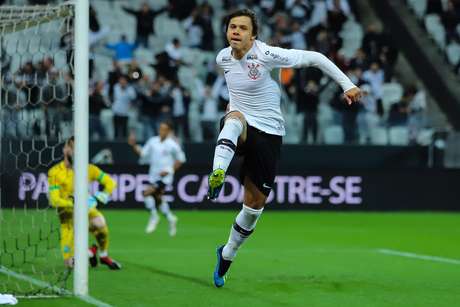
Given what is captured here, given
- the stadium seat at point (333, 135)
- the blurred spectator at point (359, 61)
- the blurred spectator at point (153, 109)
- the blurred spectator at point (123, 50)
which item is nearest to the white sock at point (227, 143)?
the blurred spectator at point (153, 109)

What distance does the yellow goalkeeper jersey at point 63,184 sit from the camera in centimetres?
1233

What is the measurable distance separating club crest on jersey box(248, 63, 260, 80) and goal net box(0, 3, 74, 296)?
1612 millimetres

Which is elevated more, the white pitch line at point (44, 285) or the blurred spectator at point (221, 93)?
the blurred spectator at point (221, 93)

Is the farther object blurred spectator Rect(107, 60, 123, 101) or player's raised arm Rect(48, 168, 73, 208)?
blurred spectator Rect(107, 60, 123, 101)

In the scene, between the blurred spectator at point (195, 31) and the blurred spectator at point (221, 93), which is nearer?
the blurred spectator at point (221, 93)

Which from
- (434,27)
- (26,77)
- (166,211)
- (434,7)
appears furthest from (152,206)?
(434,7)

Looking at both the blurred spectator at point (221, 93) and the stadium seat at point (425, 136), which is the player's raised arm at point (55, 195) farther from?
the stadium seat at point (425, 136)

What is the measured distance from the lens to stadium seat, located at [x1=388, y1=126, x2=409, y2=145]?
24.9m

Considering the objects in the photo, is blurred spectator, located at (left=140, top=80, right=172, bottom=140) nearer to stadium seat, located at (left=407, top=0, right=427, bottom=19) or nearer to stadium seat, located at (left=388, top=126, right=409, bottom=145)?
stadium seat, located at (left=388, top=126, right=409, bottom=145)

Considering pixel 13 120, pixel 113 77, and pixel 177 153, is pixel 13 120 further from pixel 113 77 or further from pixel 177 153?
pixel 113 77

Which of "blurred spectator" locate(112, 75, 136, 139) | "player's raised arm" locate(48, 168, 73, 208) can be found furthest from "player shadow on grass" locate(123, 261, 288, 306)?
"blurred spectator" locate(112, 75, 136, 139)

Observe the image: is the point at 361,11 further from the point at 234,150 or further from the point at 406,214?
the point at 234,150

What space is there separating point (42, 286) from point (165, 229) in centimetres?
933

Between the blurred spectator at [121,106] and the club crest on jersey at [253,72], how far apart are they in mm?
13343
